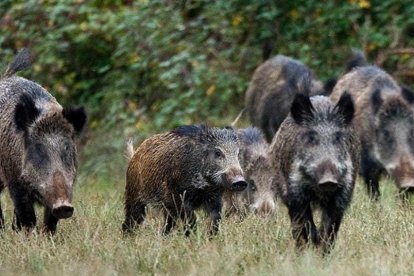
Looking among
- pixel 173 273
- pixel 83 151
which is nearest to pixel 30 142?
pixel 173 273

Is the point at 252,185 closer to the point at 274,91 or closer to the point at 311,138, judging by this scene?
Result: the point at 311,138

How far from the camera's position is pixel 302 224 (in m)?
7.21

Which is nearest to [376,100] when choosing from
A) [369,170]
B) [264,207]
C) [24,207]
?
[369,170]

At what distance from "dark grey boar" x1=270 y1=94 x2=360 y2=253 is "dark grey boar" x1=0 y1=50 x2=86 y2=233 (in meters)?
1.47

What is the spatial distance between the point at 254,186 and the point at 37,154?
7.49 ft

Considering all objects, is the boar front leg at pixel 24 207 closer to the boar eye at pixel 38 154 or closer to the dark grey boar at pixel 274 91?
the boar eye at pixel 38 154

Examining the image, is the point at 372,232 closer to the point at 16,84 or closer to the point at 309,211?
the point at 309,211

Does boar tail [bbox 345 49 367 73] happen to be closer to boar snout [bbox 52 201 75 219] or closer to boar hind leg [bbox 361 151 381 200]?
Answer: boar hind leg [bbox 361 151 381 200]

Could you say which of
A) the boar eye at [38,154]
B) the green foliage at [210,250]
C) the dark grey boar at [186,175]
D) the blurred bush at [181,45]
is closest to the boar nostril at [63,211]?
the green foliage at [210,250]

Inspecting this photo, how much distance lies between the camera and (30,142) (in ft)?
25.2

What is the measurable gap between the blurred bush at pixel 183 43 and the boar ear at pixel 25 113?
19.9ft

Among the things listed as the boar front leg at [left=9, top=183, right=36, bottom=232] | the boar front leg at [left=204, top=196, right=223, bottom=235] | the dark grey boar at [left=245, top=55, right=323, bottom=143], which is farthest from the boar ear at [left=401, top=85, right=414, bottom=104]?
the boar front leg at [left=9, top=183, right=36, bottom=232]

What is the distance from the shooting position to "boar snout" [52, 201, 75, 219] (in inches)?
279

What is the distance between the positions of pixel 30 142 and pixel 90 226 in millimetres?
724
